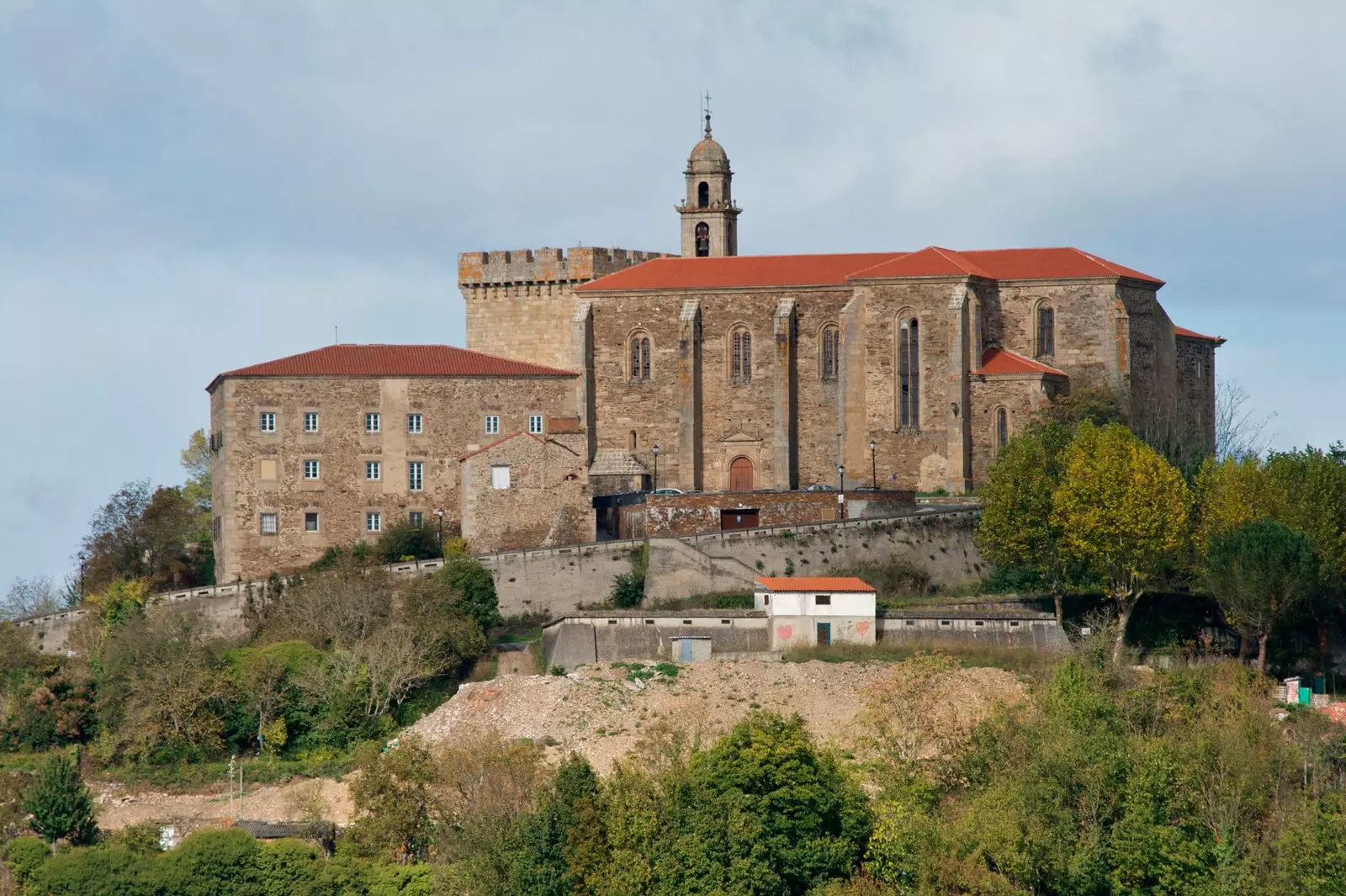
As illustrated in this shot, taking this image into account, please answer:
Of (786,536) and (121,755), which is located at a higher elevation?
(786,536)

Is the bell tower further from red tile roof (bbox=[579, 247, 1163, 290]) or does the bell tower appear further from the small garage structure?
the small garage structure

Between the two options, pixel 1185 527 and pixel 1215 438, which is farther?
pixel 1215 438

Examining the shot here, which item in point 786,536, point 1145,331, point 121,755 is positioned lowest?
point 121,755

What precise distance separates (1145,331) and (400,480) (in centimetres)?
2349

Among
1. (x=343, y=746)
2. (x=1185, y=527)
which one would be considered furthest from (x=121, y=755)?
(x=1185, y=527)

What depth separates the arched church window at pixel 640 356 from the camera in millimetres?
83812

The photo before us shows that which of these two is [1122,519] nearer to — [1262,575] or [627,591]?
[1262,575]

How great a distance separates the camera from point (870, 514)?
7600cm

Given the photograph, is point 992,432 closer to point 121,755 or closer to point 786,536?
point 786,536

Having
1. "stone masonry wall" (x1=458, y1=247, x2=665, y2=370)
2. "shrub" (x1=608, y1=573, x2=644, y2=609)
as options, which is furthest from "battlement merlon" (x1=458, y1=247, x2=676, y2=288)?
"shrub" (x1=608, y1=573, x2=644, y2=609)

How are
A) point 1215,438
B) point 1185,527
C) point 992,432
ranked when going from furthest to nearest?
1. point 1215,438
2. point 992,432
3. point 1185,527

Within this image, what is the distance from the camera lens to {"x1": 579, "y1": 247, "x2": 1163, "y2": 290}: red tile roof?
82438 millimetres

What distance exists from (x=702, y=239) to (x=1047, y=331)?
523 inches

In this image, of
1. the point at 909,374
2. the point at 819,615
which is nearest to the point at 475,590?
the point at 819,615
